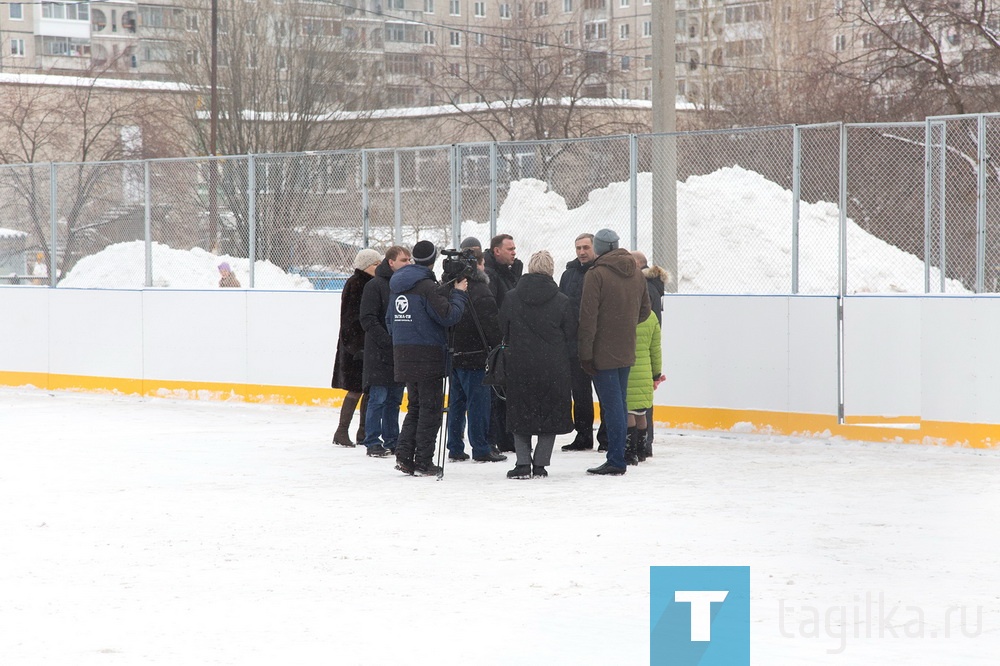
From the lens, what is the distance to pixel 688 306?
491 inches

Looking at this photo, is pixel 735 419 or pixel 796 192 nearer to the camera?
pixel 735 419

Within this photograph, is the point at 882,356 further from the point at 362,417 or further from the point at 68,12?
the point at 68,12

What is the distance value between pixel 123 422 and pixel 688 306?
564 cm

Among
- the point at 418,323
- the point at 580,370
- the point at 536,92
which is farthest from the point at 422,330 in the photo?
the point at 536,92

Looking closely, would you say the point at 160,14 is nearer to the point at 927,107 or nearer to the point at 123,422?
the point at 927,107

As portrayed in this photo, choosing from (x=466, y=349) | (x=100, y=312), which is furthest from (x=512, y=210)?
(x=100, y=312)

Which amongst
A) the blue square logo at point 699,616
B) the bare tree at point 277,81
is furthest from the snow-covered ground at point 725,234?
the bare tree at point 277,81

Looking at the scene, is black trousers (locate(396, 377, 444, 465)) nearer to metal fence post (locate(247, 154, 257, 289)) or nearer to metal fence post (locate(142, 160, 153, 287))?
metal fence post (locate(247, 154, 257, 289))

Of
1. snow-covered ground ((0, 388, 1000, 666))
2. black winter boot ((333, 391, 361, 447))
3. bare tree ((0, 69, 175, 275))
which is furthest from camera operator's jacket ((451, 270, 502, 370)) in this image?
bare tree ((0, 69, 175, 275))

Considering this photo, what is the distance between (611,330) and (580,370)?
137 cm

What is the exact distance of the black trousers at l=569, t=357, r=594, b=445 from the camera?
431 inches

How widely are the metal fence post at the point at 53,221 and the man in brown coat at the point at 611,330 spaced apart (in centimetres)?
989

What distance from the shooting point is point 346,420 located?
1152 centimetres

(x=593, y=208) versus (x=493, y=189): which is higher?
(x=493, y=189)
